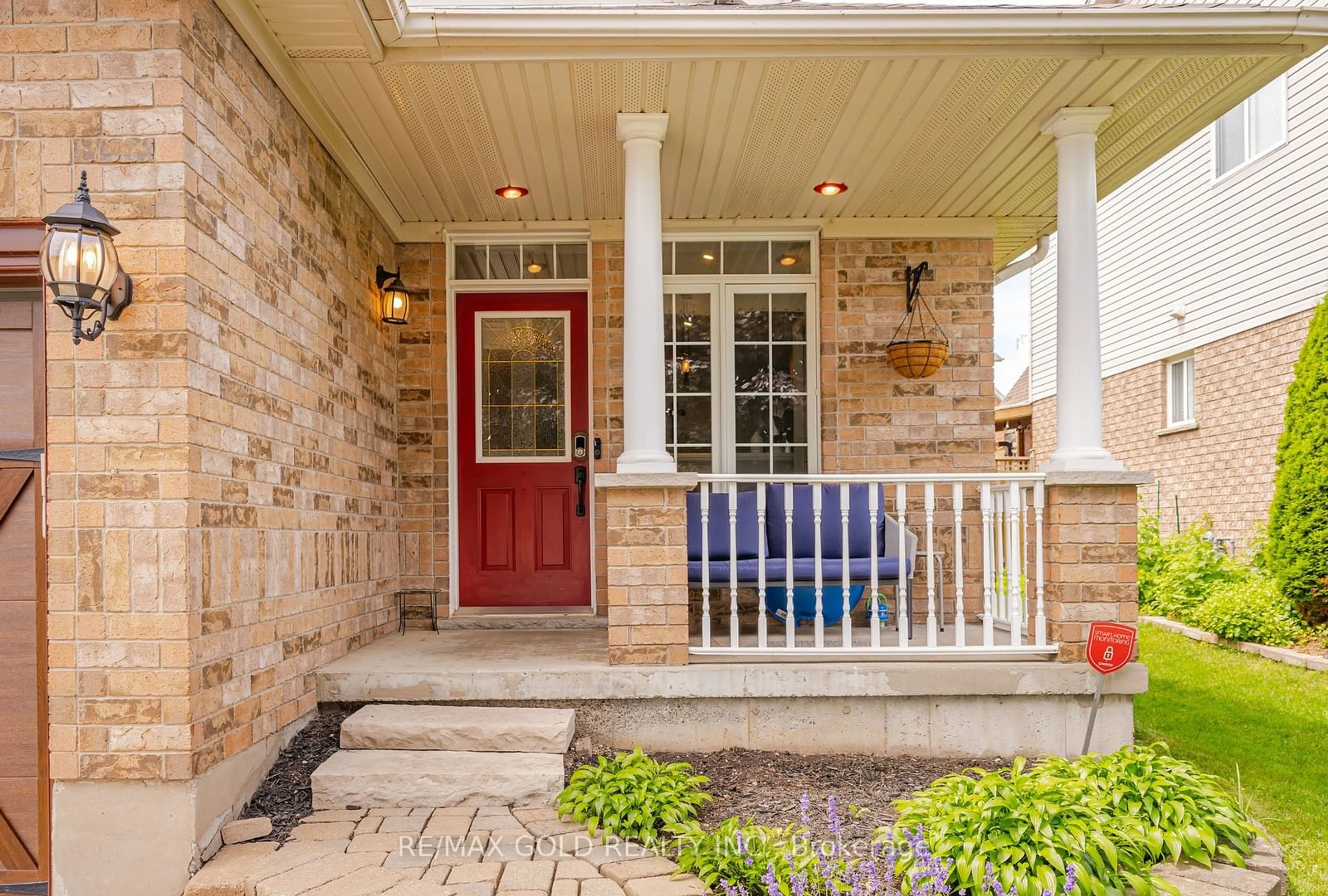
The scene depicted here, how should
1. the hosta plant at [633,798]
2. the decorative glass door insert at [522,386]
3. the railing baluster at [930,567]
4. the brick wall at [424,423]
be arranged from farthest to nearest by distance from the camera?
the decorative glass door insert at [522,386]
the brick wall at [424,423]
the railing baluster at [930,567]
the hosta plant at [633,798]

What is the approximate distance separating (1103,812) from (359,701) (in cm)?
291

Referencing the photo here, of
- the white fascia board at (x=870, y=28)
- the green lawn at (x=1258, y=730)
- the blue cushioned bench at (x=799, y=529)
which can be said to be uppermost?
the white fascia board at (x=870, y=28)

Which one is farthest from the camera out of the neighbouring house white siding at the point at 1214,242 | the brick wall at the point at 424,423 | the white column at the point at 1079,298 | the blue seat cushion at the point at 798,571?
the neighbouring house white siding at the point at 1214,242

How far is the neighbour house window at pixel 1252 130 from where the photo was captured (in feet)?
25.8

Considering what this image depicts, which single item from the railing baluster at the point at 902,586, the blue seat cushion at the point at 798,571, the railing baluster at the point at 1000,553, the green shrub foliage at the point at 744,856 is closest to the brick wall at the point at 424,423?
the blue seat cushion at the point at 798,571

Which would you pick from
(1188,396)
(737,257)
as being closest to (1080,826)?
(737,257)

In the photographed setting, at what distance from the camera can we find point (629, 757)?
3.28m

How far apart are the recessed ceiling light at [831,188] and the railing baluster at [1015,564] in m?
1.93

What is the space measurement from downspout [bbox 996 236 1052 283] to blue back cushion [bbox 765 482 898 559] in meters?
2.46

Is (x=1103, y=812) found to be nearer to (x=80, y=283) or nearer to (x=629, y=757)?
(x=629, y=757)

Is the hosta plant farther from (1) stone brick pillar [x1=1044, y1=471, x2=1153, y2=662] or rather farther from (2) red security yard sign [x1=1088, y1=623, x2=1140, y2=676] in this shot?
(1) stone brick pillar [x1=1044, y1=471, x2=1153, y2=662]

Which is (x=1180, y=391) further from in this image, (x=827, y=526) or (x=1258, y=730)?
(x=827, y=526)

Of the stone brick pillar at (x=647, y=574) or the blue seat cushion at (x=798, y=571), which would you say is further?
the blue seat cushion at (x=798, y=571)

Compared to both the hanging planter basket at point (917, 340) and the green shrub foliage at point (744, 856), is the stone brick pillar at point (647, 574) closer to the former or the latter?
the green shrub foliage at point (744, 856)
